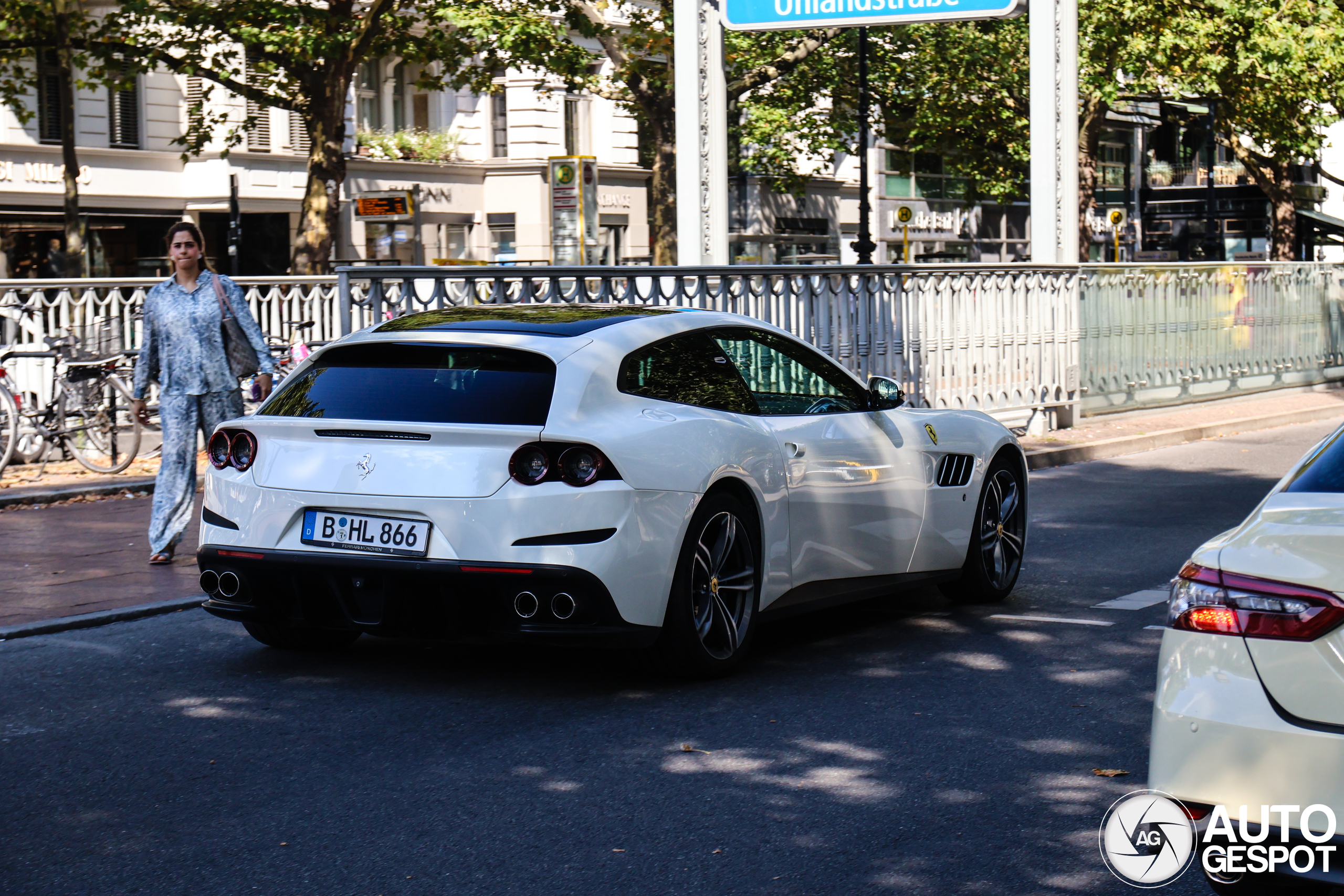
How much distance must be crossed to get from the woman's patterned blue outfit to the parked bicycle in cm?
459

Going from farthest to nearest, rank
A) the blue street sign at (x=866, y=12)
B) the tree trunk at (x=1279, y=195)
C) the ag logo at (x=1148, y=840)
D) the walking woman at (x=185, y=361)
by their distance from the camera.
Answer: the tree trunk at (x=1279, y=195)
the blue street sign at (x=866, y=12)
the walking woman at (x=185, y=361)
the ag logo at (x=1148, y=840)

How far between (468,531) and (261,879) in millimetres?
1940

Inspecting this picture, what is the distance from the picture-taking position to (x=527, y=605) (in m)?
6.10

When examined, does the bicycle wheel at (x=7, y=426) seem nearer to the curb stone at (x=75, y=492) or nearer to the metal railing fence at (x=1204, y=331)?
the curb stone at (x=75, y=492)

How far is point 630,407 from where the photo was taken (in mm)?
6496

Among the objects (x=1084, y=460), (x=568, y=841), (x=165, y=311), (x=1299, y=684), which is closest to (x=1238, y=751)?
(x=1299, y=684)

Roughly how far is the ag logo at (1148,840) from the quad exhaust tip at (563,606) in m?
2.00

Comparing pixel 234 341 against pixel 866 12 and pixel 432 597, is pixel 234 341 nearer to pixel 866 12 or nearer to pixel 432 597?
pixel 432 597

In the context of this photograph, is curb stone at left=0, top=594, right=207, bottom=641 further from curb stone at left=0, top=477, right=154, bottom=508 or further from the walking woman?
curb stone at left=0, top=477, right=154, bottom=508

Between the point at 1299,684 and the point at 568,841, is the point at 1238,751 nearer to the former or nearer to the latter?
the point at 1299,684

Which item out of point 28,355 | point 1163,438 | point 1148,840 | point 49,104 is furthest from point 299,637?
point 49,104

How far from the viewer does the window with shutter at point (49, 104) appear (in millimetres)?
33875

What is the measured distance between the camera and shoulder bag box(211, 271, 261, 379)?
31.1 ft

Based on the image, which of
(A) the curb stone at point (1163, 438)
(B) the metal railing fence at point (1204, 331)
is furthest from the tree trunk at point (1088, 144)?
(A) the curb stone at point (1163, 438)
